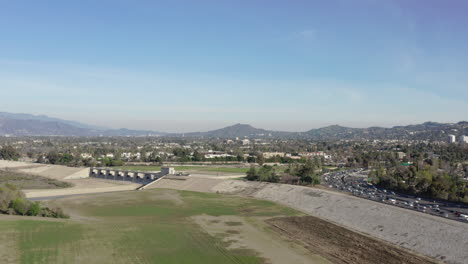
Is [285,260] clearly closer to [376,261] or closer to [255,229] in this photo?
[376,261]

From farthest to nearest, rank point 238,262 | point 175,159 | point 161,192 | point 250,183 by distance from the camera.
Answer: point 175,159 → point 250,183 → point 161,192 → point 238,262

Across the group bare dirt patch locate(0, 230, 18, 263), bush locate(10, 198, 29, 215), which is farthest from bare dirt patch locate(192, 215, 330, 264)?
bush locate(10, 198, 29, 215)

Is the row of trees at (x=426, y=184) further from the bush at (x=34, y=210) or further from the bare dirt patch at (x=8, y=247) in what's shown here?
the bush at (x=34, y=210)

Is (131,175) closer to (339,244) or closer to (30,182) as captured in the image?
(30,182)

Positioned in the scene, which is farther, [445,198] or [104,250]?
[445,198]

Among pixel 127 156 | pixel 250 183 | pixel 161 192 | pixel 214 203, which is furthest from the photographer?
pixel 127 156

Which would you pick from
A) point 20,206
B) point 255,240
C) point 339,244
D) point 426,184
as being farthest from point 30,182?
point 426,184

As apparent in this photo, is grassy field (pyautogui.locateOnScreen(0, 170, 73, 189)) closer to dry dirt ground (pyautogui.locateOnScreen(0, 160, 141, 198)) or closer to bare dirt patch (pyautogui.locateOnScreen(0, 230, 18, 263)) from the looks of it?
dry dirt ground (pyautogui.locateOnScreen(0, 160, 141, 198))

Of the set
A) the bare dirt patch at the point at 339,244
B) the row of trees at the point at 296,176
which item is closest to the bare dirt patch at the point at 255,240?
the bare dirt patch at the point at 339,244

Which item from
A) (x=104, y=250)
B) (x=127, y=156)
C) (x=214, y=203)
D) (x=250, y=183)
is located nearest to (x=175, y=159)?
(x=127, y=156)
